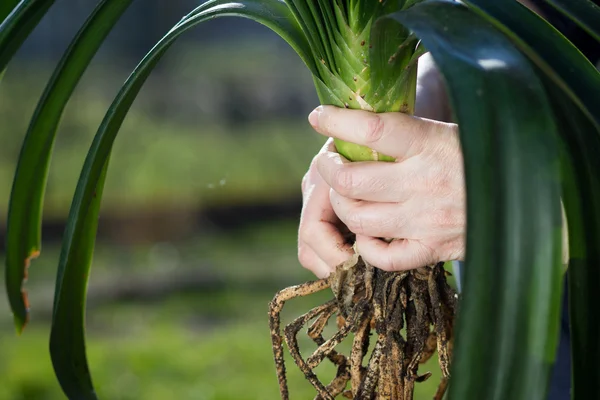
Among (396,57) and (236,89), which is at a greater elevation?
(236,89)

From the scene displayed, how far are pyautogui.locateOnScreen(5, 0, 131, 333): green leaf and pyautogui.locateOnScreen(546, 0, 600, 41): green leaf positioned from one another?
44 centimetres

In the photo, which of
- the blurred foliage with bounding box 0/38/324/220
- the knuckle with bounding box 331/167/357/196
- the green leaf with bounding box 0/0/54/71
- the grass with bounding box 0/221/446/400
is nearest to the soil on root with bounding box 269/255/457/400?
the knuckle with bounding box 331/167/357/196

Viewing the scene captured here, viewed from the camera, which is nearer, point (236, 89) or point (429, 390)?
point (429, 390)

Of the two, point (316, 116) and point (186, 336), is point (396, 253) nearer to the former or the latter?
point (316, 116)

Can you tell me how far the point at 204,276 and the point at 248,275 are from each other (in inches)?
8.8

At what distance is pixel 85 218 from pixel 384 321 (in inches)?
13.7

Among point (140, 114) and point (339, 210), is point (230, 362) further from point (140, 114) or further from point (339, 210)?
point (140, 114)

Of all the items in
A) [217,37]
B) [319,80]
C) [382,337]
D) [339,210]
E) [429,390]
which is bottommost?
[429,390]

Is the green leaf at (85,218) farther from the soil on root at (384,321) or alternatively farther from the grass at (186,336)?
the grass at (186,336)

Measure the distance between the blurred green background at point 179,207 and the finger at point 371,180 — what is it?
5.55 ft

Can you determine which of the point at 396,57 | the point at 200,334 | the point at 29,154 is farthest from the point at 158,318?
the point at 396,57

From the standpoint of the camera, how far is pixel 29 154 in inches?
31.8

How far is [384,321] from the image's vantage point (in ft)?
2.49

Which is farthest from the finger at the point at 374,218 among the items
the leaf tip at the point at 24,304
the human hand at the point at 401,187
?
the leaf tip at the point at 24,304
